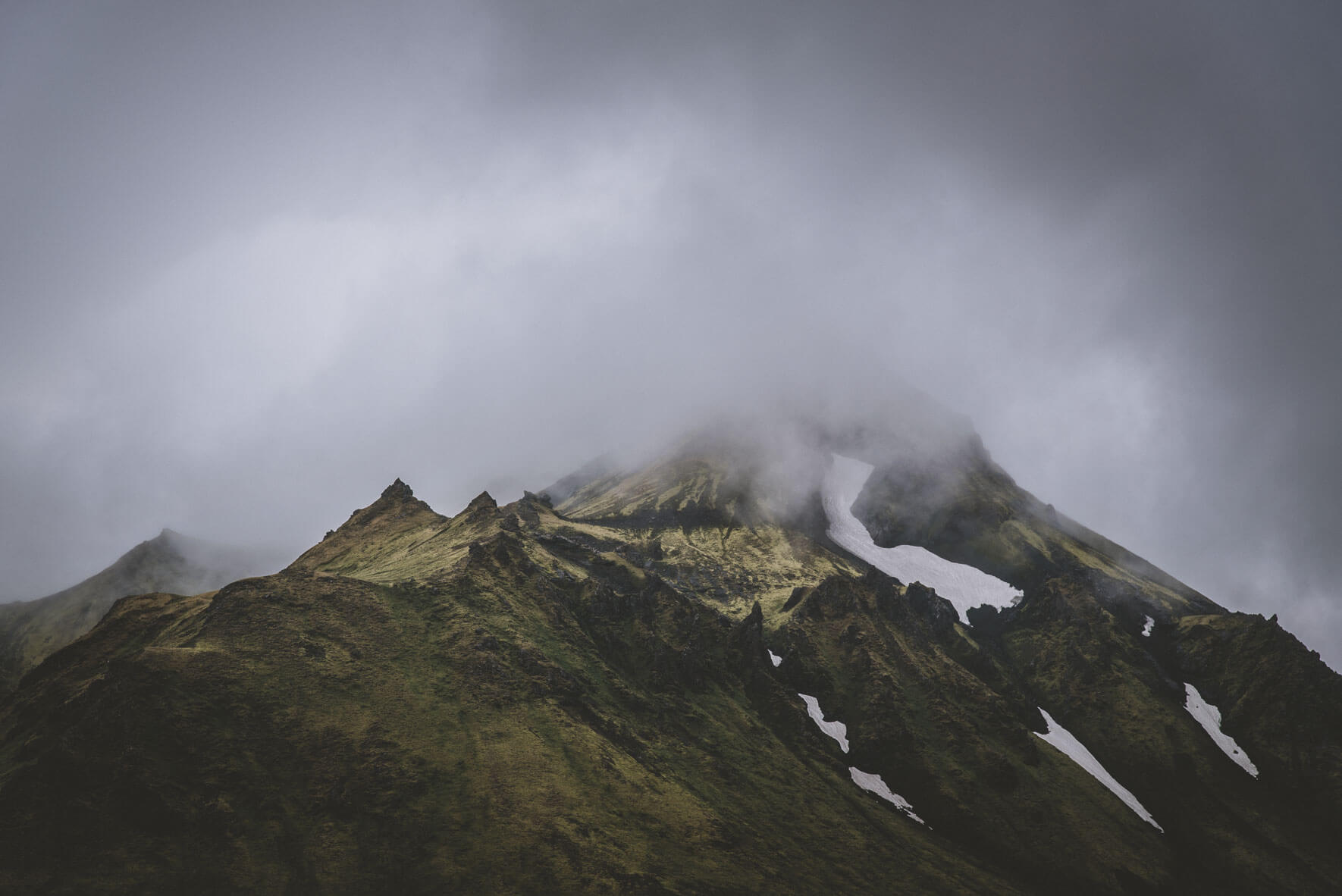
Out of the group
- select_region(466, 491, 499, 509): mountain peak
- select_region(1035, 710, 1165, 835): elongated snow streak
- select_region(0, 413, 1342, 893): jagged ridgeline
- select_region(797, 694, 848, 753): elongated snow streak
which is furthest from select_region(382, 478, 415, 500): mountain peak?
select_region(1035, 710, 1165, 835): elongated snow streak

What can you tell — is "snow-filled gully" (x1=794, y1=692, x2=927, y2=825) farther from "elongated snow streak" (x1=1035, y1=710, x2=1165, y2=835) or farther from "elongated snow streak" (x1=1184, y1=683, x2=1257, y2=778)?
"elongated snow streak" (x1=1184, y1=683, x2=1257, y2=778)

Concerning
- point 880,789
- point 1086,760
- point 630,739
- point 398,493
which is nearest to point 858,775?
point 880,789

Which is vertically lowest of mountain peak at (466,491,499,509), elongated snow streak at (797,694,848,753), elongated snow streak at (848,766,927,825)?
elongated snow streak at (848,766,927,825)

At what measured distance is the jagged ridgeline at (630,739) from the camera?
63.7 meters

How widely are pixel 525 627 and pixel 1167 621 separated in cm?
19364

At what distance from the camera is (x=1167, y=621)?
642ft

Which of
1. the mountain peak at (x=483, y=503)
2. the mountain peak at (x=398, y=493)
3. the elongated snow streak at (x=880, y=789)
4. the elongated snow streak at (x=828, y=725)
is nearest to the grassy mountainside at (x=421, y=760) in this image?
the elongated snow streak at (x=880, y=789)

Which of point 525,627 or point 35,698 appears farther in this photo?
point 525,627

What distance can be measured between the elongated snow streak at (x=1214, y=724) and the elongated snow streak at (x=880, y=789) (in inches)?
3339

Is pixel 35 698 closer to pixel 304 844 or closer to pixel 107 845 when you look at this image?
pixel 107 845

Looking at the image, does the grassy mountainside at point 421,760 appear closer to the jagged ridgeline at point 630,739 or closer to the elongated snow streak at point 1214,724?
the jagged ridgeline at point 630,739

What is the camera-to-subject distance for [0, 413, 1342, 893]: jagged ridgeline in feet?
209

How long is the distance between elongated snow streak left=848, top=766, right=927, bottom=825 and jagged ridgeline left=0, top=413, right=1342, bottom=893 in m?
0.54

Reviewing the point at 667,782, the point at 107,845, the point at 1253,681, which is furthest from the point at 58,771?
the point at 1253,681
